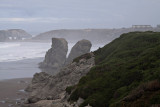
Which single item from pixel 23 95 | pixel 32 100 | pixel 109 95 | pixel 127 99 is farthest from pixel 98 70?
pixel 23 95

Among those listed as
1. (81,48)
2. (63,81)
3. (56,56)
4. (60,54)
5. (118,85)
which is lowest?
(56,56)

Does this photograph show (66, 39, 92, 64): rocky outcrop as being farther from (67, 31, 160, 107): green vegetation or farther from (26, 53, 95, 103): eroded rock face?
(67, 31, 160, 107): green vegetation

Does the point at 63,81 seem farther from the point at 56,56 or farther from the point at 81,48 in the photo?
the point at 56,56

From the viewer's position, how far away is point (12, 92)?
3447 centimetres

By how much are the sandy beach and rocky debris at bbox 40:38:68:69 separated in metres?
17.4

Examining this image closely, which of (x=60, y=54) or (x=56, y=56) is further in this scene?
(x=60, y=54)

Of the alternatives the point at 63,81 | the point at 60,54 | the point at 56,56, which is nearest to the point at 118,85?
the point at 63,81

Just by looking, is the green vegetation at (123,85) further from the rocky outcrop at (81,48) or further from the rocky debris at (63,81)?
the rocky outcrop at (81,48)

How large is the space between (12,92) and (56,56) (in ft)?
95.3

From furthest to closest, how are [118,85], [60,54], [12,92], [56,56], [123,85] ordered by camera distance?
[60,54]
[56,56]
[12,92]
[118,85]
[123,85]

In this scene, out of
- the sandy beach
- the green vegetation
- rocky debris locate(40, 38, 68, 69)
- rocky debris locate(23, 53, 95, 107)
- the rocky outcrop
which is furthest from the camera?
rocky debris locate(40, 38, 68, 69)

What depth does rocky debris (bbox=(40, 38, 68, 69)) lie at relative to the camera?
61750 mm

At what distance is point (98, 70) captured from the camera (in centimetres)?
2309

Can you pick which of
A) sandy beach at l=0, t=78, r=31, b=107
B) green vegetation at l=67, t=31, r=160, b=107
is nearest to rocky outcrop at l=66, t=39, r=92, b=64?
sandy beach at l=0, t=78, r=31, b=107
